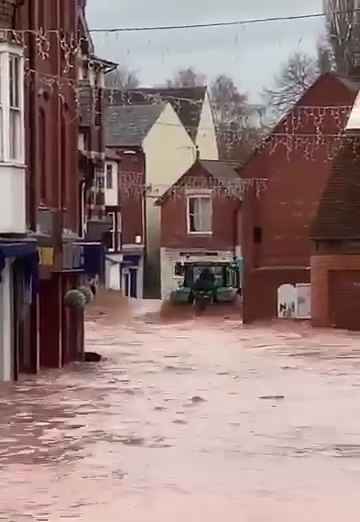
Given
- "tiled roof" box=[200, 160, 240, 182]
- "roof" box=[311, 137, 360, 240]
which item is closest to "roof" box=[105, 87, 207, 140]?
"tiled roof" box=[200, 160, 240, 182]

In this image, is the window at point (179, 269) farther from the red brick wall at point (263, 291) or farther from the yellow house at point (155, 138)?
the red brick wall at point (263, 291)

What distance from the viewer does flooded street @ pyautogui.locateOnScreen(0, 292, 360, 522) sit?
14062 mm

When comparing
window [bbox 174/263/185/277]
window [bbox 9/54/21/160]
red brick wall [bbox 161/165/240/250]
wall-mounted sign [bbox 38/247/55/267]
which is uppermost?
window [bbox 9/54/21/160]

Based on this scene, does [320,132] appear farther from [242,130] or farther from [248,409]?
[248,409]

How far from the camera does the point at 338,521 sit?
13039 mm

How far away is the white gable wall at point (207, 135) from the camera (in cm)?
8575

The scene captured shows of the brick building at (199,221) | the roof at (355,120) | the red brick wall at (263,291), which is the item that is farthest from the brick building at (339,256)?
the brick building at (199,221)

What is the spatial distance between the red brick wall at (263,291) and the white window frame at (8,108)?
1225 inches

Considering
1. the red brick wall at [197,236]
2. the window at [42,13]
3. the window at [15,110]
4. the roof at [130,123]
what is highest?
the roof at [130,123]

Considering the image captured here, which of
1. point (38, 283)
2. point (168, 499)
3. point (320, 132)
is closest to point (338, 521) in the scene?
point (168, 499)

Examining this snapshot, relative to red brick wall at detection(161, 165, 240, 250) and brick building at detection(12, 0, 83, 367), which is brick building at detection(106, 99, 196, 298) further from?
brick building at detection(12, 0, 83, 367)

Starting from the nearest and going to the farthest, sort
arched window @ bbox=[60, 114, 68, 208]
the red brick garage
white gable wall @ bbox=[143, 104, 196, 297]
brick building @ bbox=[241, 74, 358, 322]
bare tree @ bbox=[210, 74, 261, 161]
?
arched window @ bbox=[60, 114, 68, 208] < the red brick garage < brick building @ bbox=[241, 74, 358, 322] < bare tree @ bbox=[210, 74, 261, 161] < white gable wall @ bbox=[143, 104, 196, 297]

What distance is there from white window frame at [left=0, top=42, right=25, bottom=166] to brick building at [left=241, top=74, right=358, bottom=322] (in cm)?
3053

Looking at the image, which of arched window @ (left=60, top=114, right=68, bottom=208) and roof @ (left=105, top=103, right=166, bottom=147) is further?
roof @ (left=105, top=103, right=166, bottom=147)
